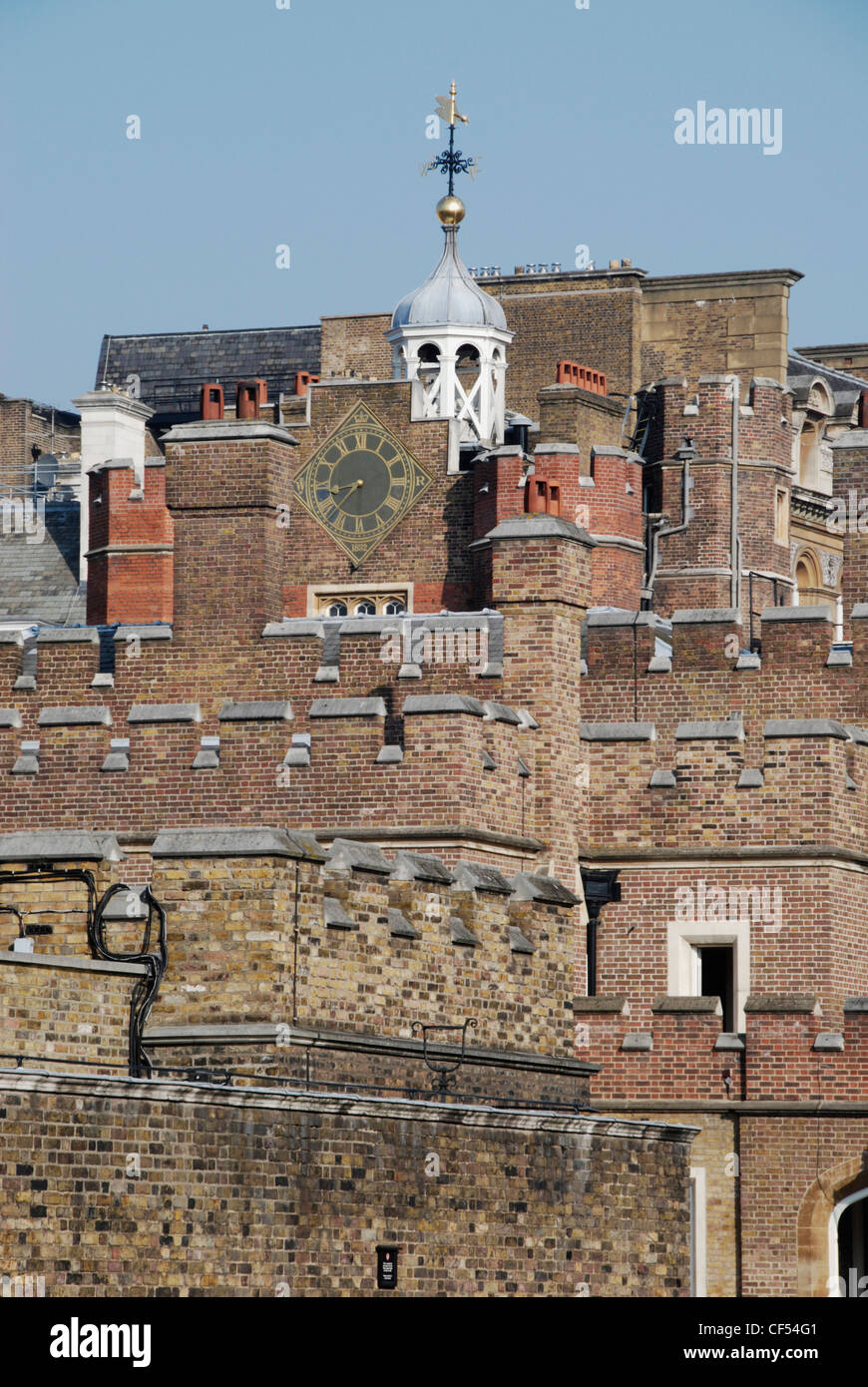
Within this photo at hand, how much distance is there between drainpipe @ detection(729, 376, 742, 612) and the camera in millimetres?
58844

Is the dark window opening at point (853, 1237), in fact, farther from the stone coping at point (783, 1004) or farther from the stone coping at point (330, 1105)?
the stone coping at point (330, 1105)

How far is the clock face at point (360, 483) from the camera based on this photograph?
168ft

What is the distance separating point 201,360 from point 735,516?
2622 centimetres

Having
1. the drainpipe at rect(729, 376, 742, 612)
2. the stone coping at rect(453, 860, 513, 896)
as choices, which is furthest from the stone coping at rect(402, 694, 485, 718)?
the drainpipe at rect(729, 376, 742, 612)

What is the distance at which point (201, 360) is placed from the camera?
83500mm

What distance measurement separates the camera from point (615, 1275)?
99.3 feet

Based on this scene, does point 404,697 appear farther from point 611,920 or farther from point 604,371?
point 604,371

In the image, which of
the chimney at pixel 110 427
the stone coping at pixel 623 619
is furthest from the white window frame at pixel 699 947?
the chimney at pixel 110 427

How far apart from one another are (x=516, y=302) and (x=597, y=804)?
1242 inches

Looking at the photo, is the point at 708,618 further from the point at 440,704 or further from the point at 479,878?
the point at 479,878

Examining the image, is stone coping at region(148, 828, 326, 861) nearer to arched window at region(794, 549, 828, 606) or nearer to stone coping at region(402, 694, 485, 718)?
stone coping at region(402, 694, 485, 718)

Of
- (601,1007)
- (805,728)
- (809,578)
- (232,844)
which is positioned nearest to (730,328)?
(809,578)
